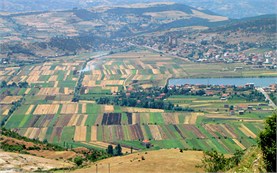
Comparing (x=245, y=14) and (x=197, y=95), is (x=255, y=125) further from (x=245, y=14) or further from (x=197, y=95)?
(x=245, y=14)

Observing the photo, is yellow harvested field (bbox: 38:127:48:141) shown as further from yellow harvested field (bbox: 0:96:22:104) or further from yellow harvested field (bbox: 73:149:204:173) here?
yellow harvested field (bbox: 73:149:204:173)

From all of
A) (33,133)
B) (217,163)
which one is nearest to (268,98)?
(33,133)

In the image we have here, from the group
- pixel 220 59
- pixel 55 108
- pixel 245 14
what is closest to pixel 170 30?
pixel 220 59

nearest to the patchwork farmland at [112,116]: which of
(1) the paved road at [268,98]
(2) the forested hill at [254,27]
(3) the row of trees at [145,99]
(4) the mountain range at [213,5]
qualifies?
(1) the paved road at [268,98]

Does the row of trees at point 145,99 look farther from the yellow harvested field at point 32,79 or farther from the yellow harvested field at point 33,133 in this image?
the yellow harvested field at point 32,79

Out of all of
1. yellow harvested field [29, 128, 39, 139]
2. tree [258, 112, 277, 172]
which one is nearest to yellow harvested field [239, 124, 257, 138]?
yellow harvested field [29, 128, 39, 139]

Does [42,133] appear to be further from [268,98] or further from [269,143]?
[269,143]
